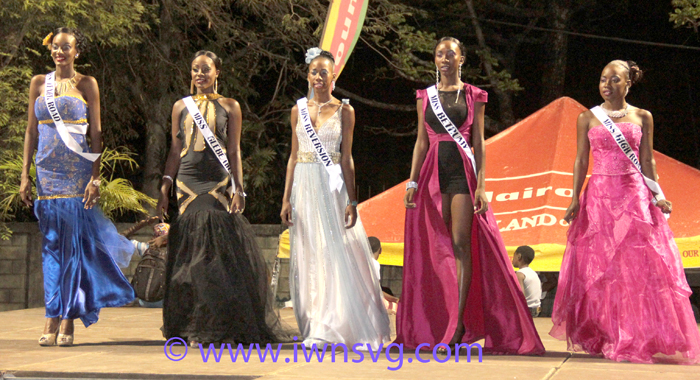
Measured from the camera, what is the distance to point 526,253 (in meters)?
9.09

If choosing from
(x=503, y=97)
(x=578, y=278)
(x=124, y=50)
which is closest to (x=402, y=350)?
(x=578, y=278)

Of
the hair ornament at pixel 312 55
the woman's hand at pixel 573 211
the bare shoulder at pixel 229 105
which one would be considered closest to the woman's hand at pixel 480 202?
the woman's hand at pixel 573 211

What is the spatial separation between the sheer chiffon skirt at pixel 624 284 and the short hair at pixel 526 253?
9.80ft

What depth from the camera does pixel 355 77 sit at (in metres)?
17.3

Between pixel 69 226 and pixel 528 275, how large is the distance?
4.32m

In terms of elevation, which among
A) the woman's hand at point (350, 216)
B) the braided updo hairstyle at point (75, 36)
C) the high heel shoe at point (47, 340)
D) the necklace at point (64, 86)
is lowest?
the high heel shoe at point (47, 340)

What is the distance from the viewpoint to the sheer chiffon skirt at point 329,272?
234 inches

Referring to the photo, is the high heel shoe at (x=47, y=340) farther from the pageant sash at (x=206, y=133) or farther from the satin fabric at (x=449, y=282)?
the satin fabric at (x=449, y=282)

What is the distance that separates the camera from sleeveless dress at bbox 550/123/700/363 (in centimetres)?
568

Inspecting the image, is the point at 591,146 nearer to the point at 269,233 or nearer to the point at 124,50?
the point at 269,233

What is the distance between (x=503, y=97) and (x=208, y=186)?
10753 millimetres

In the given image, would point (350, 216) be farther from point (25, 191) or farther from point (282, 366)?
point (25, 191)

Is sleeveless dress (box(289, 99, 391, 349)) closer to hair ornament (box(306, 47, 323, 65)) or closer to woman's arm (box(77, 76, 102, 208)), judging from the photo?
hair ornament (box(306, 47, 323, 65))

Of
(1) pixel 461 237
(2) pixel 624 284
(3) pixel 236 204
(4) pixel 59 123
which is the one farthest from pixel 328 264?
(4) pixel 59 123
